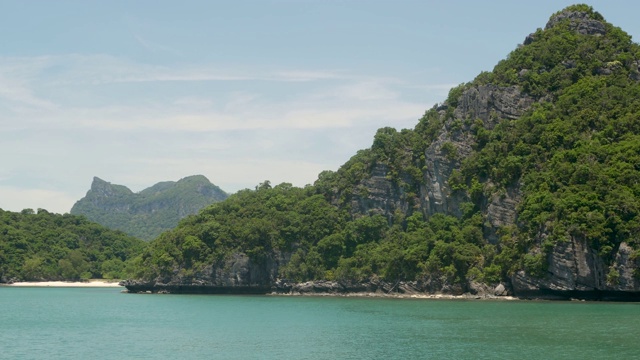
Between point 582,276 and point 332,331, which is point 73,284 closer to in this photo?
point 582,276

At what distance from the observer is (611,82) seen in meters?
98.8

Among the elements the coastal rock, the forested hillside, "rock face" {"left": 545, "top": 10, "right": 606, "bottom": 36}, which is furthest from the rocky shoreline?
"rock face" {"left": 545, "top": 10, "right": 606, "bottom": 36}

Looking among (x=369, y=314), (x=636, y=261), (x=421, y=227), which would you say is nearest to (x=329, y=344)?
(x=369, y=314)

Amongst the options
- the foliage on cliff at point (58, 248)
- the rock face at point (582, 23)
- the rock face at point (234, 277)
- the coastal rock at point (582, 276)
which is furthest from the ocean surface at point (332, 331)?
the foliage on cliff at point (58, 248)

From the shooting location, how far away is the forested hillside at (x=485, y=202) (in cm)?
7956

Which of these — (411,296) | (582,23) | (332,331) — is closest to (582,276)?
(411,296)

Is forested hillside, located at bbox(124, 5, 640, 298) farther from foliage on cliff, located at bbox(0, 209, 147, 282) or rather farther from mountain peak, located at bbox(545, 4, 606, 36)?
foliage on cliff, located at bbox(0, 209, 147, 282)

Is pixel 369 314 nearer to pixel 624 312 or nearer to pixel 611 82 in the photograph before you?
pixel 624 312

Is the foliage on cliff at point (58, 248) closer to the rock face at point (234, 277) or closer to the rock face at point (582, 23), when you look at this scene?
the rock face at point (234, 277)

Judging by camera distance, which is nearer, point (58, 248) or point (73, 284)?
point (73, 284)

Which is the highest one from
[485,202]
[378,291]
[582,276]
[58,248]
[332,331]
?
[485,202]

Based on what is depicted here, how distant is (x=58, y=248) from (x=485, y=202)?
3675 inches

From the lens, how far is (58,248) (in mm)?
153750

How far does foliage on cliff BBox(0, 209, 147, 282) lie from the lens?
5694 inches
